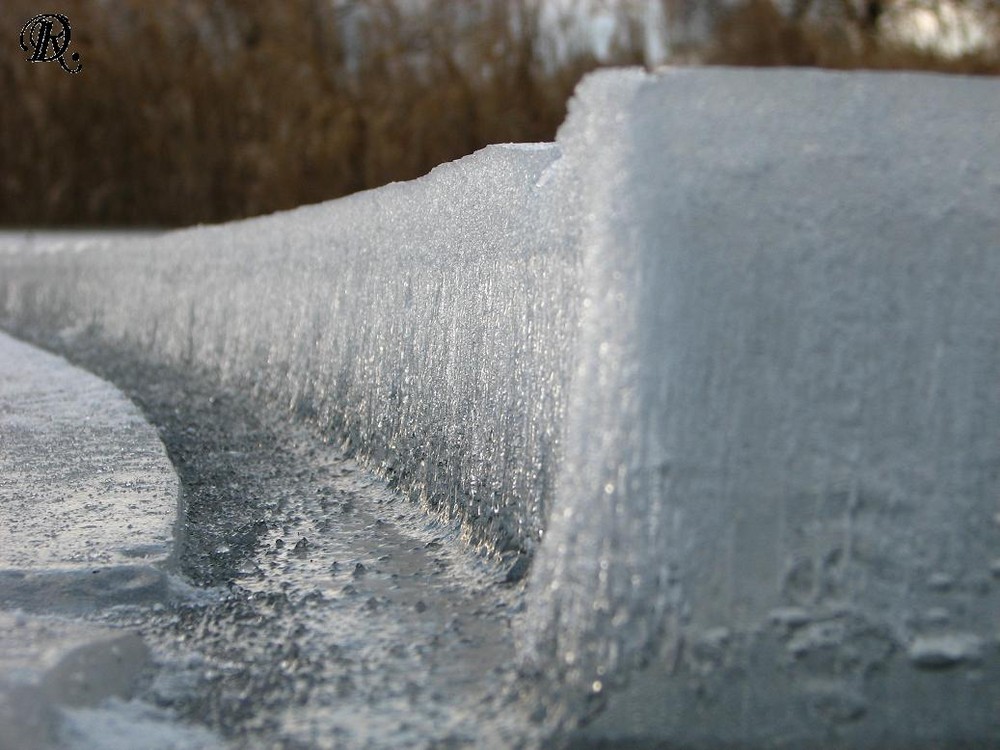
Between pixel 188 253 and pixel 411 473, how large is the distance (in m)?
1.46

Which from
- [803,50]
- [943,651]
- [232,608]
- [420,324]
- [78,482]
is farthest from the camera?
[803,50]

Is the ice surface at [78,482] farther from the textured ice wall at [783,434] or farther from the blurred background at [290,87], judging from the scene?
the blurred background at [290,87]

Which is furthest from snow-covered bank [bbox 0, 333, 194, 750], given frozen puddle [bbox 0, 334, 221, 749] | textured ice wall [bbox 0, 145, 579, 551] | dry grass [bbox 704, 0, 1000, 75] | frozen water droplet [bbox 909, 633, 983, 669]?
dry grass [bbox 704, 0, 1000, 75]

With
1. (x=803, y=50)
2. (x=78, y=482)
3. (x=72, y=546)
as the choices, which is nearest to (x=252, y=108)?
(x=803, y=50)

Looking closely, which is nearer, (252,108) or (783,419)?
(783,419)

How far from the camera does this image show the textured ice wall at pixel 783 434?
968 millimetres

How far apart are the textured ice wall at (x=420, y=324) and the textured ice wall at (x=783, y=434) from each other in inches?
9.6

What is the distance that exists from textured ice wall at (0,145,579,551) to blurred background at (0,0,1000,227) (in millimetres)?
1835

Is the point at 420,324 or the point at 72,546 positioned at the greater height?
the point at 420,324

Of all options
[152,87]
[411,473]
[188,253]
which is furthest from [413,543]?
[152,87]
